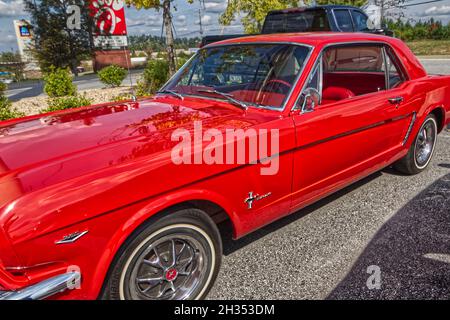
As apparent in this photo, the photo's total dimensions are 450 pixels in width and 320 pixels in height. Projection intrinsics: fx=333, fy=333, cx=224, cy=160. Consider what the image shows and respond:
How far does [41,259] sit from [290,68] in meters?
2.12

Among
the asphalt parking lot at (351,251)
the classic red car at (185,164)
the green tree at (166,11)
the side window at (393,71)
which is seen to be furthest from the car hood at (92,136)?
the green tree at (166,11)

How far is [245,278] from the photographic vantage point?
2.42 m

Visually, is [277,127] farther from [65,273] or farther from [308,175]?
[65,273]

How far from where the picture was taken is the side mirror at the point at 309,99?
2484mm

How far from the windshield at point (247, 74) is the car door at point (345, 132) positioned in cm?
19

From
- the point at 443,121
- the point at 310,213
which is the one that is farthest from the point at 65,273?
the point at 443,121

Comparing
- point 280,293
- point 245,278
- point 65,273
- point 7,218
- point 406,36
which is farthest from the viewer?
point 406,36

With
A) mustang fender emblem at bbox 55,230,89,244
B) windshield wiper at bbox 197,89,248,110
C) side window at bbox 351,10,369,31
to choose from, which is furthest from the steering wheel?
side window at bbox 351,10,369,31

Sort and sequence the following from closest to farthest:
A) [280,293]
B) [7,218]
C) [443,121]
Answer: [7,218], [280,293], [443,121]

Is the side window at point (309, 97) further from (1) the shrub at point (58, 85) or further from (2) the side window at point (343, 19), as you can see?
(1) the shrub at point (58, 85)

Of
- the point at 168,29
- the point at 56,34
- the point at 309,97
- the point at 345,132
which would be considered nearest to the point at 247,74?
the point at 309,97

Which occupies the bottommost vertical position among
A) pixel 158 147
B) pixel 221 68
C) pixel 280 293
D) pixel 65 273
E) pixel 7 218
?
pixel 280 293

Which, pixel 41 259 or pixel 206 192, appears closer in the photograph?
pixel 41 259

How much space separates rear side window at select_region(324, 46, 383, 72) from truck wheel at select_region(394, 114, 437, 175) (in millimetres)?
910
